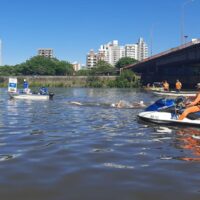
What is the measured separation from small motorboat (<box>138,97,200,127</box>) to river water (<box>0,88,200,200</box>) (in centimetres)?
75

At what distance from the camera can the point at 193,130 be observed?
54.3 feet

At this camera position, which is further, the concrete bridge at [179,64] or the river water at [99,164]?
the concrete bridge at [179,64]

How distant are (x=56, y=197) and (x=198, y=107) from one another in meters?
11.1

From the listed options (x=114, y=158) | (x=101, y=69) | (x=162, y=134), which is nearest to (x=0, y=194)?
(x=114, y=158)

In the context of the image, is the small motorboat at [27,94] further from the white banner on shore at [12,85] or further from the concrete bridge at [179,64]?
the concrete bridge at [179,64]

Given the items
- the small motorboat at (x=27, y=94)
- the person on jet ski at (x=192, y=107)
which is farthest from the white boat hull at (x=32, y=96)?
the person on jet ski at (x=192, y=107)

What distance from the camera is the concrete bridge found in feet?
255

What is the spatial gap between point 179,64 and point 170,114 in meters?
85.5

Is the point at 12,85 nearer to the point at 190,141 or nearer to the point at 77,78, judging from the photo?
the point at 190,141

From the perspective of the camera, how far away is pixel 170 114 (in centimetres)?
1819

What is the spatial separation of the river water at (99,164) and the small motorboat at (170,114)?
75 centimetres

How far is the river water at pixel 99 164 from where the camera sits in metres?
7.84

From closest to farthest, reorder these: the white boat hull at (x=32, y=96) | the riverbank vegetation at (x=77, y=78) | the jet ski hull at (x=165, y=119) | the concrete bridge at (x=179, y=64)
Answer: the jet ski hull at (x=165, y=119)
the white boat hull at (x=32, y=96)
the concrete bridge at (x=179, y=64)
the riverbank vegetation at (x=77, y=78)

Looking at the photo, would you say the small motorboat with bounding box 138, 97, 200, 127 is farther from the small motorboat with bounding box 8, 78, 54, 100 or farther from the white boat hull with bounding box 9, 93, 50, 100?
the small motorboat with bounding box 8, 78, 54, 100
